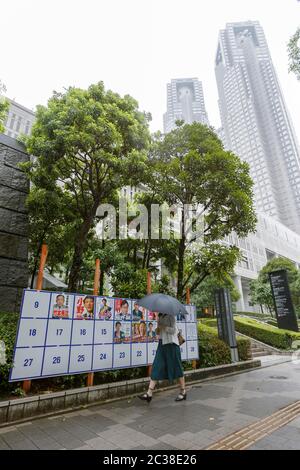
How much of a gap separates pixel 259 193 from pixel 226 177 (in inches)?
4094

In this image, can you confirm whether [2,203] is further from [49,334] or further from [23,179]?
[49,334]

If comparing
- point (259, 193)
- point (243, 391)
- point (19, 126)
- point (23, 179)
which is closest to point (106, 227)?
point (23, 179)

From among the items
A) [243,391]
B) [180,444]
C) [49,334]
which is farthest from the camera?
[243,391]

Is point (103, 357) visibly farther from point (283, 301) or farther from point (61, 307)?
point (283, 301)

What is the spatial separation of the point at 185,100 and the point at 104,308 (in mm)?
151894

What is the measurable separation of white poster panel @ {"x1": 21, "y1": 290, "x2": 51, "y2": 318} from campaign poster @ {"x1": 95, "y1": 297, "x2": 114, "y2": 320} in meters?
1.04

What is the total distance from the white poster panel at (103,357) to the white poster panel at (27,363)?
3.42 feet

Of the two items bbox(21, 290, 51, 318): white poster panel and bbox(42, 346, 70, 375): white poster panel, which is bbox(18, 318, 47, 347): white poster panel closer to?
bbox(21, 290, 51, 318): white poster panel

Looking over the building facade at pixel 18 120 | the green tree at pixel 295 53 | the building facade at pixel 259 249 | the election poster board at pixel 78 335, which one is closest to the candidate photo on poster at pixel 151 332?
the election poster board at pixel 78 335

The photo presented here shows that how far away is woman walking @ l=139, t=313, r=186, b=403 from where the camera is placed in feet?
15.3

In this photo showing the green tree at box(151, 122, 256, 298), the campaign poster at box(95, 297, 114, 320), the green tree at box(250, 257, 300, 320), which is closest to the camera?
the campaign poster at box(95, 297, 114, 320)

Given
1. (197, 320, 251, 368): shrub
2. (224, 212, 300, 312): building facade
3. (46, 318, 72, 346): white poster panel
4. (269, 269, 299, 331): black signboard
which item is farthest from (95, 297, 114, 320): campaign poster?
(224, 212, 300, 312): building facade

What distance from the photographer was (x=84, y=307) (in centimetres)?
485

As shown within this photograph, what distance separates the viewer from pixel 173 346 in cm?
481
